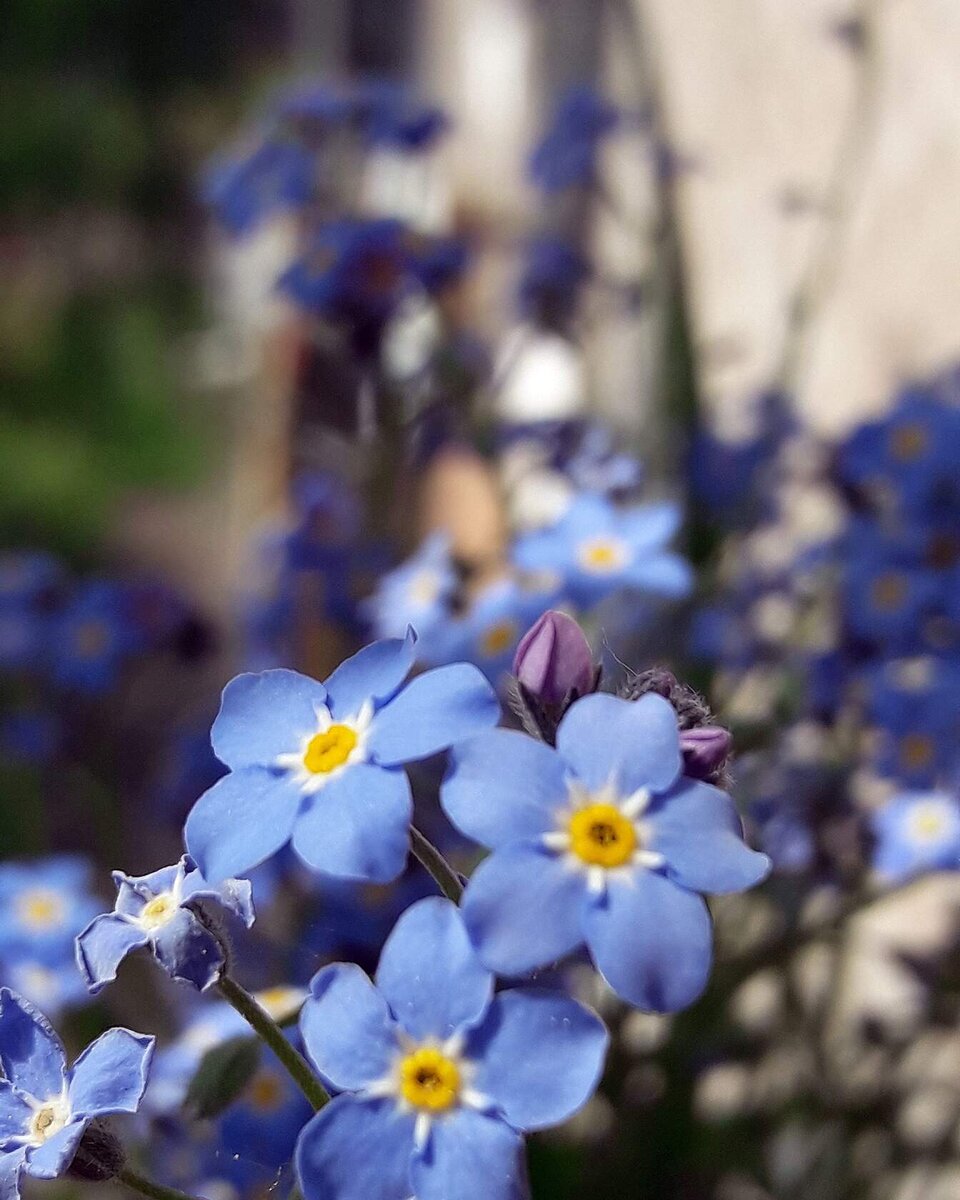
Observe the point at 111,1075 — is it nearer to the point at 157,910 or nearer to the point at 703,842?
the point at 157,910

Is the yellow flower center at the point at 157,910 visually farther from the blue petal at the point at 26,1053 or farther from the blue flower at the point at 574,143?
the blue flower at the point at 574,143

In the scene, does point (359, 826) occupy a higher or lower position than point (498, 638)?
higher

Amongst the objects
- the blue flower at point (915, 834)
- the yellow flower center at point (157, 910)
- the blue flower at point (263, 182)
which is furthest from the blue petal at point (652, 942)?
the blue flower at point (263, 182)

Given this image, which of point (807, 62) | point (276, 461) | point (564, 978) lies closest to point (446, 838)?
point (564, 978)

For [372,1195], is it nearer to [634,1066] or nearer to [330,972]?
[330,972]

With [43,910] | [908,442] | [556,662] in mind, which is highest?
[556,662]

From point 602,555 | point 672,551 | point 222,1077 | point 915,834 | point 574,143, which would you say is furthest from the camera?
point 574,143

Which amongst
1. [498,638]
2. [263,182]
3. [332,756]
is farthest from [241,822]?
[263,182]

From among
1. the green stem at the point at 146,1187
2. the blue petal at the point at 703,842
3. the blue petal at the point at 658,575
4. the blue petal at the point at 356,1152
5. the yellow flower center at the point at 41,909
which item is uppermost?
the blue petal at the point at 703,842
